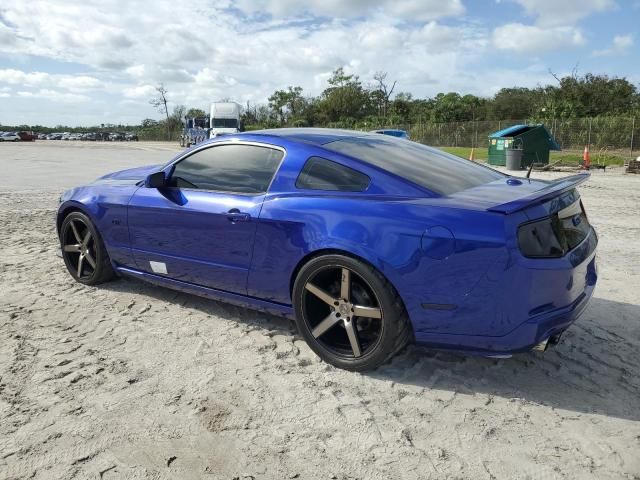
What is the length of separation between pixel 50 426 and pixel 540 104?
45241 mm

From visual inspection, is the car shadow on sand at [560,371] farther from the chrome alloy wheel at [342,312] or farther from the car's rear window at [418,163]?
the car's rear window at [418,163]

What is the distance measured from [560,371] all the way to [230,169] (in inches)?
99.7

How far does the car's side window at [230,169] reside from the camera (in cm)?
361

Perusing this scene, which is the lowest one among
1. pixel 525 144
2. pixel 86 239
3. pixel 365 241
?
pixel 86 239

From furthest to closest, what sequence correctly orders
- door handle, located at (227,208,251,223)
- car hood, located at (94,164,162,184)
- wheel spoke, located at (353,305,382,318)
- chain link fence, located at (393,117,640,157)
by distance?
chain link fence, located at (393,117,640,157) → car hood, located at (94,164,162,184) → door handle, located at (227,208,251,223) → wheel spoke, located at (353,305,382,318)

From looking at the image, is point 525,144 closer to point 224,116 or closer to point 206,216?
point 206,216

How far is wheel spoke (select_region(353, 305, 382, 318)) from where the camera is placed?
119 inches

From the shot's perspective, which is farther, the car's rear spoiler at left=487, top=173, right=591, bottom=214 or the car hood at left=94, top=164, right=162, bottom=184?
the car hood at left=94, top=164, right=162, bottom=184

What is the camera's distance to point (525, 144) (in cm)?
2006

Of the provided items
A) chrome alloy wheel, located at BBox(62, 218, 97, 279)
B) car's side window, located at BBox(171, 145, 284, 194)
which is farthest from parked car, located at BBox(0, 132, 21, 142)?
car's side window, located at BBox(171, 145, 284, 194)

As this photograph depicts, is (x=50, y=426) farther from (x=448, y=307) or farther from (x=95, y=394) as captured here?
(x=448, y=307)

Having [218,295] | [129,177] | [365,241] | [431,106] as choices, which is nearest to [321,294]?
[365,241]

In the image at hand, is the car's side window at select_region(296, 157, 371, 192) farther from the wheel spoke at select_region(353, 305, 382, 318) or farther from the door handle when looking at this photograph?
the wheel spoke at select_region(353, 305, 382, 318)

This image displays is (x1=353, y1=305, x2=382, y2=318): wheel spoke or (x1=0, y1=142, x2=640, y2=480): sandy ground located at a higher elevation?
(x1=353, y1=305, x2=382, y2=318): wheel spoke
